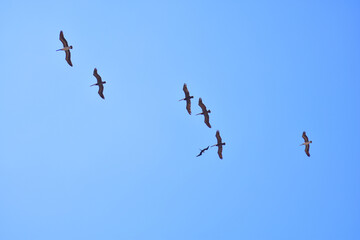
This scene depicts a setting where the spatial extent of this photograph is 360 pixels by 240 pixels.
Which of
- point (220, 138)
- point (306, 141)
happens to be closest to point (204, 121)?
point (220, 138)

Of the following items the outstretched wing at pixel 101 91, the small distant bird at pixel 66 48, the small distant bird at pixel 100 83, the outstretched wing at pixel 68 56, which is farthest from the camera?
the outstretched wing at pixel 101 91

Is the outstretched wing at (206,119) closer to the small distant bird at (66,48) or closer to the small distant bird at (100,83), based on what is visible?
the small distant bird at (100,83)

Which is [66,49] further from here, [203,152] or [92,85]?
[203,152]

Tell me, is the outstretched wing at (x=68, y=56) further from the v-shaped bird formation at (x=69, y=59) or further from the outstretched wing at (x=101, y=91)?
the outstretched wing at (x=101, y=91)

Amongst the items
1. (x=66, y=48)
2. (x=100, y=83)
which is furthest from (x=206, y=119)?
(x=66, y=48)

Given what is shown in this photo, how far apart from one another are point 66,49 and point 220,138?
20.9 metres

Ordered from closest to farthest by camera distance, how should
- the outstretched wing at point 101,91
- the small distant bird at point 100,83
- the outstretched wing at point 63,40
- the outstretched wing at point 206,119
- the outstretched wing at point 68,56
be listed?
1. the outstretched wing at point 63,40
2. the outstretched wing at point 68,56
3. the small distant bird at point 100,83
4. the outstretched wing at point 101,91
5. the outstretched wing at point 206,119

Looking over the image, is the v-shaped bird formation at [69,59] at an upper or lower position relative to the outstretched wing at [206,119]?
upper

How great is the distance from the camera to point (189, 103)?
217ft

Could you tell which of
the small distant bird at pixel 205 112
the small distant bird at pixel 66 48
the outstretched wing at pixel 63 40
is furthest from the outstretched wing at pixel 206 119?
the outstretched wing at pixel 63 40

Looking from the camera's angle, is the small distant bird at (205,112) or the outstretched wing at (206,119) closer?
the small distant bird at (205,112)

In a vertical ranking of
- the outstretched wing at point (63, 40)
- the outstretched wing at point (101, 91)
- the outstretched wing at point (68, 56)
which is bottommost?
the outstretched wing at point (101, 91)

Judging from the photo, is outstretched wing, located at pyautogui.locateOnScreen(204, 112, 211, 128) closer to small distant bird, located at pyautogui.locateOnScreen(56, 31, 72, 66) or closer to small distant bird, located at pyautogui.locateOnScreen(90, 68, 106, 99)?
small distant bird, located at pyautogui.locateOnScreen(90, 68, 106, 99)

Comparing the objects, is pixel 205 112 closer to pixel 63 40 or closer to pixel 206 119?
pixel 206 119
